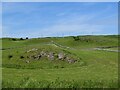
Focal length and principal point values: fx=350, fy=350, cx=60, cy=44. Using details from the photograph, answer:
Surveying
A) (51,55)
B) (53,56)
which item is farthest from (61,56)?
(51,55)

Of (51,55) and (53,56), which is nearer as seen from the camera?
(53,56)

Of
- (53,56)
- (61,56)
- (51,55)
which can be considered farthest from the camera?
(51,55)

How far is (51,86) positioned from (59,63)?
2534 cm

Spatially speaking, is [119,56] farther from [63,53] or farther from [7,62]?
[7,62]

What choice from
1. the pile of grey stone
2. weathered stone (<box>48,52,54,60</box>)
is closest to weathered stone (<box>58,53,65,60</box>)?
the pile of grey stone

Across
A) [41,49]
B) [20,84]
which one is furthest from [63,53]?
[20,84]

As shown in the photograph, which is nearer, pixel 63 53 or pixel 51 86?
pixel 51 86

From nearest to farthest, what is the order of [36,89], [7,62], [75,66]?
[36,89], [75,66], [7,62]

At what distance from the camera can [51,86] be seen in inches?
966

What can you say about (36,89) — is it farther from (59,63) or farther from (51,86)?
(59,63)

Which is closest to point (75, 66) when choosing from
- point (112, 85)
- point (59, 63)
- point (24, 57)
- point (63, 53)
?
point (59, 63)

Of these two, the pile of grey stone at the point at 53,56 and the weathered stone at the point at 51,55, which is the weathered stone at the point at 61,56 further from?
the weathered stone at the point at 51,55

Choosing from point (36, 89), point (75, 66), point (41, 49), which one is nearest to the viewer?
point (36, 89)

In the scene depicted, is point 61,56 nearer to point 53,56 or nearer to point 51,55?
point 53,56
